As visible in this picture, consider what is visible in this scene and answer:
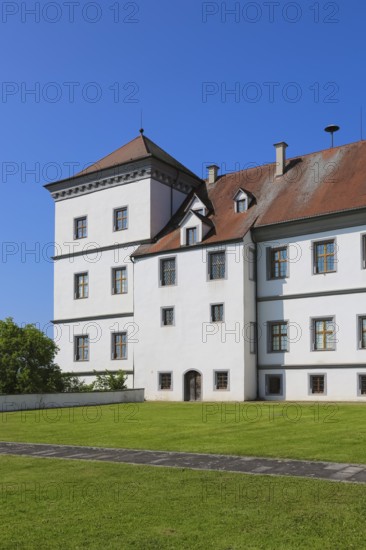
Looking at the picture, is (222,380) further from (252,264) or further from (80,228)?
(80,228)

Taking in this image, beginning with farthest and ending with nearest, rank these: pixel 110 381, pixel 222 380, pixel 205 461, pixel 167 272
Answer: pixel 110 381 → pixel 167 272 → pixel 222 380 → pixel 205 461

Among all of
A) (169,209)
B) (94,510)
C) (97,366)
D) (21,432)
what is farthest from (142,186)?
(94,510)

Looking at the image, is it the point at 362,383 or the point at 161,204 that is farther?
the point at 161,204

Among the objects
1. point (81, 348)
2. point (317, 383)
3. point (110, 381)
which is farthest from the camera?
point (81, 348)

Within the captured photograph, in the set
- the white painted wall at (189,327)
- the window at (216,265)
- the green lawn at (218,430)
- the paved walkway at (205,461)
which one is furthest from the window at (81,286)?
the paved walkway at (205,461)

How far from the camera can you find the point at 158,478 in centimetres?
985

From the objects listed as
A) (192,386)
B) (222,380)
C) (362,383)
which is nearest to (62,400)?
(192,386)

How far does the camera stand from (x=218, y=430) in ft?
58.7

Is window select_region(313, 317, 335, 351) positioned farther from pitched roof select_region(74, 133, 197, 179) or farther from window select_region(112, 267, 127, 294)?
pitched roof select_region(74, 133, 197, 179)

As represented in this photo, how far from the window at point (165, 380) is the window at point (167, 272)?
5440 millimetres

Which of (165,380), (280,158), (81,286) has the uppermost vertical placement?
(280,158)

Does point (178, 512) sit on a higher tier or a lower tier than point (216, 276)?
lower

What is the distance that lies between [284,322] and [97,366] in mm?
13520

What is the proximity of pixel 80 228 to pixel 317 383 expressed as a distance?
20.0 metres
